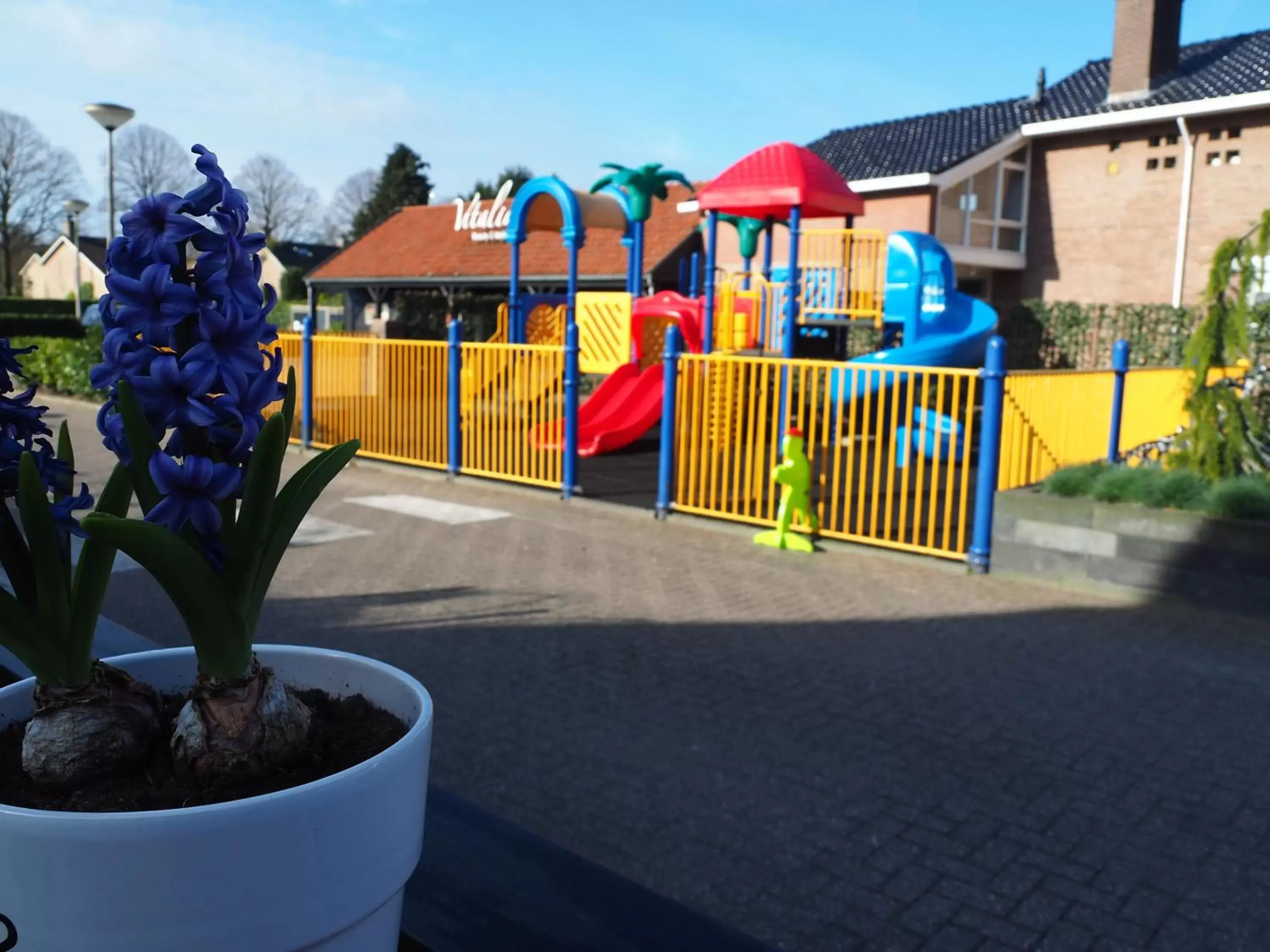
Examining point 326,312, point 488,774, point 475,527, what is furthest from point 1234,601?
point 326,312

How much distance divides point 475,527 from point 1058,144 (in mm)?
20281

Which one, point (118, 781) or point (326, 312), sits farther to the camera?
point (326, 312)

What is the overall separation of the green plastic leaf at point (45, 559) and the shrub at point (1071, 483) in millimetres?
6835

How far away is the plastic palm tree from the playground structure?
41 millimetres

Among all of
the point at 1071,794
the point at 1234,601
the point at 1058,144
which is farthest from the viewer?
the point at 1058,144

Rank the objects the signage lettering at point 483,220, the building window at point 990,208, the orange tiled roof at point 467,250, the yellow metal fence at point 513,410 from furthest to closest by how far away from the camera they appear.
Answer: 1. the signage lettering at point 483,220
2. the orange tiled roof at point 467,250
3. the building window at point 990,208
4. the yellow metal fence at point 513,410

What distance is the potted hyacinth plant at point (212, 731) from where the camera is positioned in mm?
1245

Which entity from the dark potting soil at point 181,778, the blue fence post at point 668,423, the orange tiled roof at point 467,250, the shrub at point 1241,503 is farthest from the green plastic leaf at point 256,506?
the orange tiled roof at point 467,250

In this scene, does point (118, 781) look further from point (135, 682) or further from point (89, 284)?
point (89, 284)

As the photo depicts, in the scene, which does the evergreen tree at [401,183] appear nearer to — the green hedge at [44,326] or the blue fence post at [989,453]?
the green hedge at [44,326]

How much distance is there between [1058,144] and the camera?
965 inches

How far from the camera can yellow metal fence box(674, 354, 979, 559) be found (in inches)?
317

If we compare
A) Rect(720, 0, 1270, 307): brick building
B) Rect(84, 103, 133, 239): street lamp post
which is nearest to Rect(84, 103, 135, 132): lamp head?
Rect(84, 103, 133, 239): street lamp post

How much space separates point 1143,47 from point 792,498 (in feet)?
67.7
